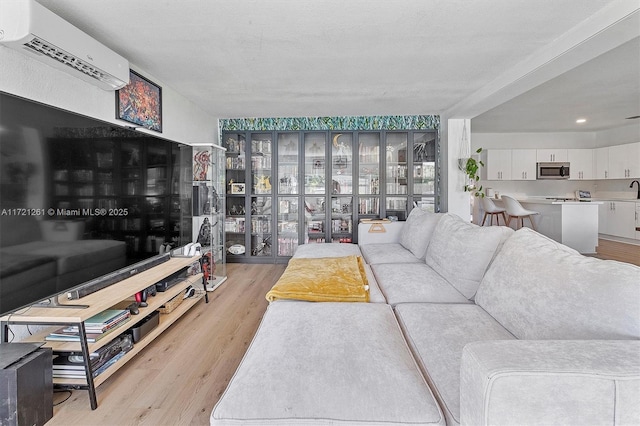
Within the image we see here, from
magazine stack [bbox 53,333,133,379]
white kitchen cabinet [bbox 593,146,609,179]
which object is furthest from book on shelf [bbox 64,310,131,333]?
white kitchen cabinet [bbox 593,146,609,179]

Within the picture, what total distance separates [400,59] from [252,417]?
2.77 meters

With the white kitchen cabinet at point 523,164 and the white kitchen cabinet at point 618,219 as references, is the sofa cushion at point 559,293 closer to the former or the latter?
the white kitchen cabinet at point 523,164

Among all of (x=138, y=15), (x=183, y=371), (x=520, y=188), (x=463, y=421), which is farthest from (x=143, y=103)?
(x=520, y=188)

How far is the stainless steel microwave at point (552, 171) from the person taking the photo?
6594 millimetres

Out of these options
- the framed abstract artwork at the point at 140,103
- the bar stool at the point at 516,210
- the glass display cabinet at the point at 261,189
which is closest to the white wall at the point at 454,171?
the bar stool at the point at 516,210

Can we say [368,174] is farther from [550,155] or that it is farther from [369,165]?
[550,155]

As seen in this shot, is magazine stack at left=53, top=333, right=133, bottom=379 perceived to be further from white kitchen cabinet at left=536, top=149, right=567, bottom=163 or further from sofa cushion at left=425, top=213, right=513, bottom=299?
white kitchen cabinet at left=536, top=149, right=567, bottom=163

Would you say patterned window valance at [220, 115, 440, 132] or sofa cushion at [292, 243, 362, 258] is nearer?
sofa cushion at [292, 243, 362, 258]

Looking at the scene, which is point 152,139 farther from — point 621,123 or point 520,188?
point 621,123

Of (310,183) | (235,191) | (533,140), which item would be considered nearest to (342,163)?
(310,183)

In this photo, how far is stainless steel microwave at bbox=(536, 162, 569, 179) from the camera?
6.59 meters

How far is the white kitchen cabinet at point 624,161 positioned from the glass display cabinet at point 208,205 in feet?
25.6

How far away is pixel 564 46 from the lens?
7.46 feet

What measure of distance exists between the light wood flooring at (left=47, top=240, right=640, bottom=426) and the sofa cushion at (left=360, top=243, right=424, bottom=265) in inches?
46.7
